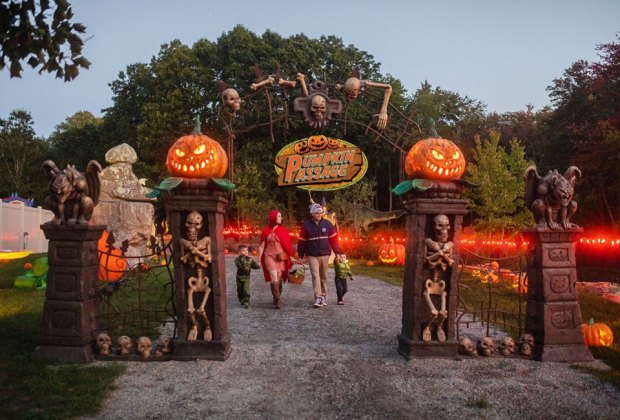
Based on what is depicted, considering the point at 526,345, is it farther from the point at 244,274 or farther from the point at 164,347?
the point at 244,274

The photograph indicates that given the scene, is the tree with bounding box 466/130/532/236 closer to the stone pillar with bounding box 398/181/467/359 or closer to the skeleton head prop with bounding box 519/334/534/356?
the skeleton head prop with bounding box 519/334/534/356

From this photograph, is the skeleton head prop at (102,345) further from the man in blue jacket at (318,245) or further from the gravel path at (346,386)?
the man in blue jacket at (318,245)

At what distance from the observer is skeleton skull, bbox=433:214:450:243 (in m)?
6.09

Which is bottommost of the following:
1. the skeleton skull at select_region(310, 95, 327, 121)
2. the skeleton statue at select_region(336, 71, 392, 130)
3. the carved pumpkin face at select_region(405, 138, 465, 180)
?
the carved pumpkin face at select_region(405, 138, 465, 180)

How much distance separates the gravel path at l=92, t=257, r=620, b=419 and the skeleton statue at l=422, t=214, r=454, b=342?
0.44 meters

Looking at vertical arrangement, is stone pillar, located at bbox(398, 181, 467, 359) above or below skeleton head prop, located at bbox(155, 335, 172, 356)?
above

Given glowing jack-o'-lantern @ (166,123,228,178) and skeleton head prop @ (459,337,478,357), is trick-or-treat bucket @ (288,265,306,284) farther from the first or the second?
glowing jack-o'-lantern @ (166,123,228,178)

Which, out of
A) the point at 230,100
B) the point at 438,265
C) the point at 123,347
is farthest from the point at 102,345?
the point at 438,265

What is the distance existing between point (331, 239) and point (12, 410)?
6.70 m

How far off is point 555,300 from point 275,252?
536cm

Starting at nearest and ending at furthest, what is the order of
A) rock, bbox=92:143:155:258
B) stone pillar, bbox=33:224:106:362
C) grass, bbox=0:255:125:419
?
grass, bbox=0:255:125:419
stone pillar, bbox=33:224:106:362
rock, bbox=92:143:155:258

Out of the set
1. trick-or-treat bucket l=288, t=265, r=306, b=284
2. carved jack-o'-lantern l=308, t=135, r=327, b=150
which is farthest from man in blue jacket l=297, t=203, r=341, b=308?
trick-or-treat bucket l=288, t=265, r=306, b=284

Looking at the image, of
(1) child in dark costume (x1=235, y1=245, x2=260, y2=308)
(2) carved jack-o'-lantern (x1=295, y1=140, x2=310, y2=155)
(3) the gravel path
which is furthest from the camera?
(1) child in dark costume (x1=235, y1=245, x2=260, y2=308)

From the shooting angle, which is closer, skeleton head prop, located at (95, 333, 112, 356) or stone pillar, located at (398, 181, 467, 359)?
skeleton head prop, located at (95, 333, 112, 356)
